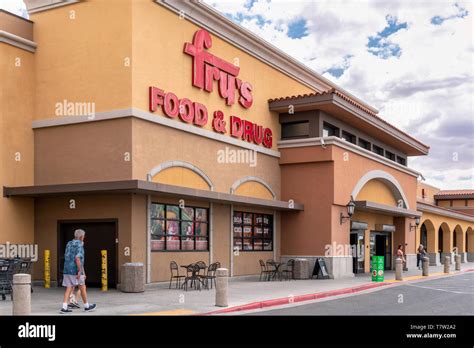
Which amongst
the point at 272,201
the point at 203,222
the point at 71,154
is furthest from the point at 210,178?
the point at 71,154

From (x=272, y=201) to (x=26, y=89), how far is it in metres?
10.5

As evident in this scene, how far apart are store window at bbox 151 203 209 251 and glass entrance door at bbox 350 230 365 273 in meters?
9.91

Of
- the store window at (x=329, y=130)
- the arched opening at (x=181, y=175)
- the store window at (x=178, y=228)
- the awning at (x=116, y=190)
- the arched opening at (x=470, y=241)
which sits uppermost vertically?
the store window at (x=329, y=130)

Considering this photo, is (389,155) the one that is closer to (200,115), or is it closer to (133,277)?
(200,115)

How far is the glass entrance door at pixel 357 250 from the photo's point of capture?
98.0 feet

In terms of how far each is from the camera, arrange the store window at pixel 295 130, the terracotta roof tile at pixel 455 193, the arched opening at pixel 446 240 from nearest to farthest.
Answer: the store window at pixel 295 130 → the arched opening at pixel 446 240 → the terracotta roof tile at pixel 455 193

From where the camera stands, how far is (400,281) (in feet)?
83.4

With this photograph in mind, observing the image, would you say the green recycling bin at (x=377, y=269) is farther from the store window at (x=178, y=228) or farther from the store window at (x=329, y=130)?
the store window at (x=178, y=228)

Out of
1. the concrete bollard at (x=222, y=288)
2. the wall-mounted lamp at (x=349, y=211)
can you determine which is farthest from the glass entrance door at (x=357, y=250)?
the concrete bollard at (x=222, y=288)

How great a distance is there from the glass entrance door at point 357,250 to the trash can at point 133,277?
14197 mm

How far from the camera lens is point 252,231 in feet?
83.9

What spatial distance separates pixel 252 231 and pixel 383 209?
8.27 m

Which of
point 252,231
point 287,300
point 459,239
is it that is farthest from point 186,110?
point 459,239
